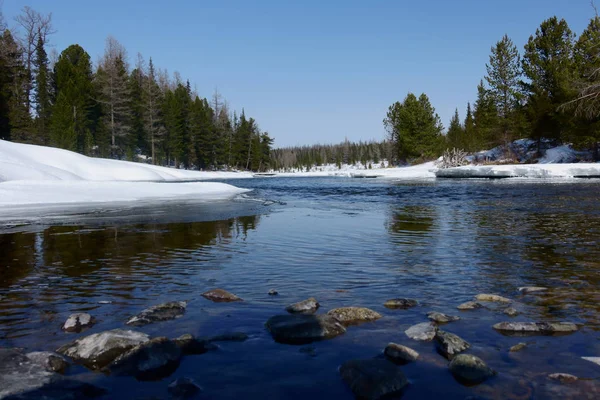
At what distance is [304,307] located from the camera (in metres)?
4.64

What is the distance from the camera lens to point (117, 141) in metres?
68.7

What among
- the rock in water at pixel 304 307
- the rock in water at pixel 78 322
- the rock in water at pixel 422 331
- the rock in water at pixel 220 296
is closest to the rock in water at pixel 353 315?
the rock in water at pixel 304 307

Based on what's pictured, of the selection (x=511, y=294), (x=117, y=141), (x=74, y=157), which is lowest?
(x=511, y=294)

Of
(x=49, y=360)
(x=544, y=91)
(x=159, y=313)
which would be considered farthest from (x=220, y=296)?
(x=544, y=91)

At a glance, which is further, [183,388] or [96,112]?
[96,112]

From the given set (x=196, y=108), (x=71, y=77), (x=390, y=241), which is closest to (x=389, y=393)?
(x=390, y=241)

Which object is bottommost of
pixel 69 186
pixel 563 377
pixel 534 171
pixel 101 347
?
pixel 563 377

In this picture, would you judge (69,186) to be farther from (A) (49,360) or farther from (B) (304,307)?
(A) (49,360)

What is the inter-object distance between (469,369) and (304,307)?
1.95 metres

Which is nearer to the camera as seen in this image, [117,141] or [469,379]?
[469,379]

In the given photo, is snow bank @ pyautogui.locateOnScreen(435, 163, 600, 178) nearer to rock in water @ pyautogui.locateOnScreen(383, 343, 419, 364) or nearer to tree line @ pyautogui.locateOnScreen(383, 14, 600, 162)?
tree line @ pyautogui.locateOnScreen(383, 14, 600, 162)

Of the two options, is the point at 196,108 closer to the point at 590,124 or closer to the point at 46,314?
the point at 590,124

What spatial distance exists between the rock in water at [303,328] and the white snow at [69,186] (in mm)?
15461

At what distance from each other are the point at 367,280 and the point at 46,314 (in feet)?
13.1
